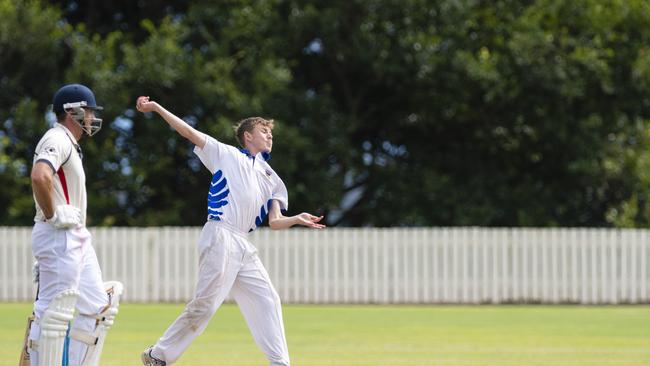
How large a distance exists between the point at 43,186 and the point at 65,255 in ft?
1.58

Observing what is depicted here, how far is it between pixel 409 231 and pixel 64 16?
9.90 meters

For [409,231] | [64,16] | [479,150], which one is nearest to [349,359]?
[409,231]

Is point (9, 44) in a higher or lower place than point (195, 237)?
higher

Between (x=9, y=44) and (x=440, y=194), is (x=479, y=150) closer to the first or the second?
(x=440, y=194)

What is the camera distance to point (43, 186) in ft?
26.1

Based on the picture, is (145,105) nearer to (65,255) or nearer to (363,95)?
(65,255)

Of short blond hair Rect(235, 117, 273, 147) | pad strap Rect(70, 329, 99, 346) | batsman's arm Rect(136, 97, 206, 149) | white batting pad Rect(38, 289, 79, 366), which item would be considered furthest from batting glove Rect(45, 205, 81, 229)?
short blond hair Rect(235, 117, 273, 147)

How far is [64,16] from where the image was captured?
28.7 metres

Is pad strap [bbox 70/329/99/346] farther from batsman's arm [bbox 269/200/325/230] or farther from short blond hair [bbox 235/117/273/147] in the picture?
short blond hair [bbox 235/117/273/147]

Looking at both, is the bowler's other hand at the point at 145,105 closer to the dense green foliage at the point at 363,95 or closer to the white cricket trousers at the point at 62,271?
the white cricket trousers at the point at 62,271

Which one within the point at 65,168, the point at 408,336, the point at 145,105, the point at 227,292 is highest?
the point at 145,105

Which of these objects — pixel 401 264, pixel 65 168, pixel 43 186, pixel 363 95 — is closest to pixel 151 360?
pixel 65 168

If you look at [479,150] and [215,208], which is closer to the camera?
[215,208]

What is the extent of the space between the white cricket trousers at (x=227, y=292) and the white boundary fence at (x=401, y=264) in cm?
1377
